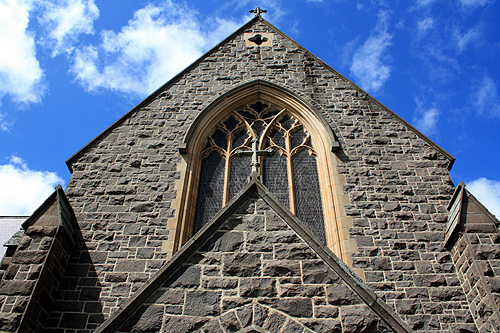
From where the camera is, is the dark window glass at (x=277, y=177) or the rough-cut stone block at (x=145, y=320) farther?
the dark window glass at (x=277, y=177)

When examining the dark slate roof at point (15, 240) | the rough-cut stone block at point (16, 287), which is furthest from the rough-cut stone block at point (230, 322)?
the dark slate roof at point (15, 240)

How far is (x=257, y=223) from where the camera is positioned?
5297 millimetres

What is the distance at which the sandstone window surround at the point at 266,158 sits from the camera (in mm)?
8453

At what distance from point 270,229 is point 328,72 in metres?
7.28

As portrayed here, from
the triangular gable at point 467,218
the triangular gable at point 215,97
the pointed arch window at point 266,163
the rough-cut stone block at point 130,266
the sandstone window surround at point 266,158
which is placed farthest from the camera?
the triangular gable at point 215,97

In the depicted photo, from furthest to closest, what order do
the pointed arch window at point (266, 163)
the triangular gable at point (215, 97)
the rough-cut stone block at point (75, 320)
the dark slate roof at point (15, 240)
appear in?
the triangular gable at point (215, 97)
the pointed arch window at point (266, 163)
the dark slate roof at point (15, 240)
the rough-cut stone block at point (75, 320)

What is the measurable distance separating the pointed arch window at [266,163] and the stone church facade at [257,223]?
4 centimetres

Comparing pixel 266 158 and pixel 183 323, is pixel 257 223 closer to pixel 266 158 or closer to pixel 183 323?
pixel 183 323

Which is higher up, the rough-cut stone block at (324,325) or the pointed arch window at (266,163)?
the pointed arch window at (266,163)

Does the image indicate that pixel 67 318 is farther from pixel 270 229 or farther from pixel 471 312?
pixel 471 312

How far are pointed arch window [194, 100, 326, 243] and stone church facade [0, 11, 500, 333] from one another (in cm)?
4

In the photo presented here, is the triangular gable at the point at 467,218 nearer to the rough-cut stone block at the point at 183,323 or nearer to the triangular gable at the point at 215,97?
the triangular gable at the point at 215,97

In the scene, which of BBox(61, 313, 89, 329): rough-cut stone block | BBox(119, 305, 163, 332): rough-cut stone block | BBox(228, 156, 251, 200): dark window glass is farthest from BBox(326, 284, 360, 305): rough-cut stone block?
BBox(228, 156, 251, 200): dark window glass

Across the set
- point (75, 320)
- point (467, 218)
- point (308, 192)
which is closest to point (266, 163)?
point (308, 192)
